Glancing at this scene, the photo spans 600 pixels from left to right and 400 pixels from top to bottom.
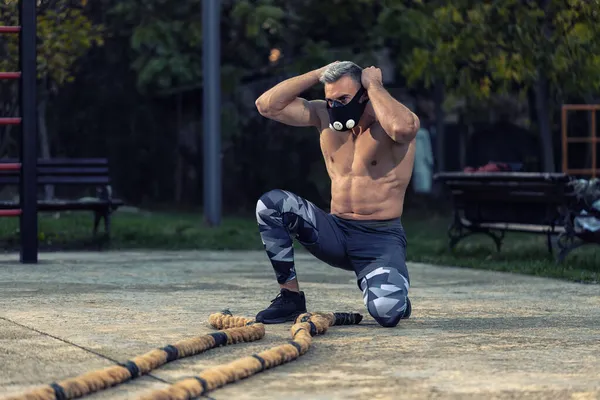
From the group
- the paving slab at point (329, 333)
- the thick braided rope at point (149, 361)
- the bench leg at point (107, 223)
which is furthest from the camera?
the bench leg at point (107, 223)

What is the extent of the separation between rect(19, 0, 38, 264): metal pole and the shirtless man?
4.43 meters

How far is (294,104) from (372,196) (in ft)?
2.28

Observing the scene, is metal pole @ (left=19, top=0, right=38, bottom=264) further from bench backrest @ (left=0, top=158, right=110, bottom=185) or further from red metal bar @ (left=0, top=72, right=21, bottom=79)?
bench backrest @ (left=0, top=158, right=110, bottom=185)

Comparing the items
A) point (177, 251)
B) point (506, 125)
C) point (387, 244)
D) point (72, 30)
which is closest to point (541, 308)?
point (387, 244)

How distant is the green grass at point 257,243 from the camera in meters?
11.9

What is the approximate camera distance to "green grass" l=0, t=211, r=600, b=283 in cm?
1188

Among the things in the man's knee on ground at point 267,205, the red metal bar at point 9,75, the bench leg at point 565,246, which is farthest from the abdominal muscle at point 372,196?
the red metal bar at point 9,75

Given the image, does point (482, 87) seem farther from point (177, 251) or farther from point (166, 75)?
point (177, 251)

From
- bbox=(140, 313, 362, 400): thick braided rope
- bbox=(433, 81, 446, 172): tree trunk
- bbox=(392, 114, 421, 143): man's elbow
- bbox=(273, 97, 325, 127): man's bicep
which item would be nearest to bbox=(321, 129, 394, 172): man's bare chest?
bbox=(273, 97, 325, 127): man's bicep

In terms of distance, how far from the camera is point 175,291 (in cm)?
931

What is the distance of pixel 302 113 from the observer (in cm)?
775

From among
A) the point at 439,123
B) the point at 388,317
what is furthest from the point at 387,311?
the point at 439,123

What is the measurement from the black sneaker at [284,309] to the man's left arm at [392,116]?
985 millimetres

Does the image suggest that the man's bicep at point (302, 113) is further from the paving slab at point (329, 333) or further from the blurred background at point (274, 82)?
Answer: the blurred background at point (274, 82)
